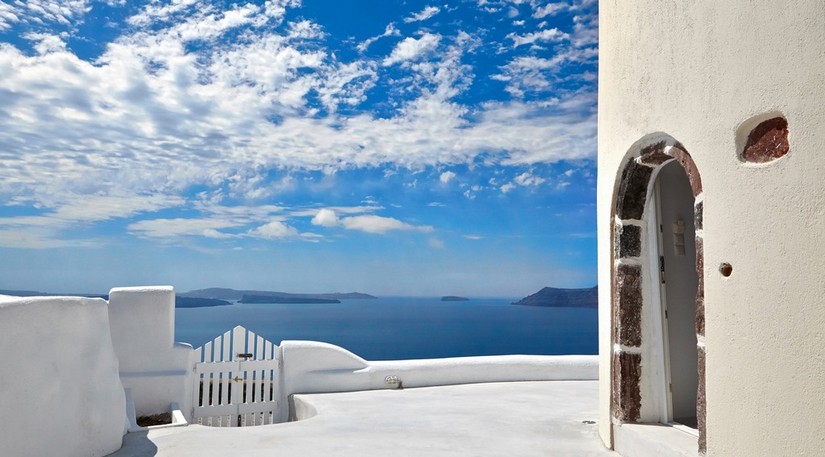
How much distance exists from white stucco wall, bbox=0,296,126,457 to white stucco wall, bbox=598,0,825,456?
425 centimetres

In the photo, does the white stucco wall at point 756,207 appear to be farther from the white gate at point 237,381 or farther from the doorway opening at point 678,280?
the white gate at point 237,381

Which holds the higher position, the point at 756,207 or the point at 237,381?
the point at 756,207

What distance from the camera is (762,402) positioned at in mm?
3359

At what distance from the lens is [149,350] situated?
7754mm

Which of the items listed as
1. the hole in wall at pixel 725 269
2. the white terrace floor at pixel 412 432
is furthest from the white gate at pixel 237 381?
the hole in wall at pixel 725 269

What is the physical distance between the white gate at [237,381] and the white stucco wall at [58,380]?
8.62 ft

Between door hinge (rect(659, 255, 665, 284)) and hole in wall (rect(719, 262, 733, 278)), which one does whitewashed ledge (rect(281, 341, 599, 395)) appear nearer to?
door hinge (rect(659, 255, 665, 284))

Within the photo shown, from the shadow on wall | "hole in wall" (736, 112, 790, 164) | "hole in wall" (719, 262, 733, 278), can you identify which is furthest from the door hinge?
the shadow on wall

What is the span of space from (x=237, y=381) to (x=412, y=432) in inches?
123

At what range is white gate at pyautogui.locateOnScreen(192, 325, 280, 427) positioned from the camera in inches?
316

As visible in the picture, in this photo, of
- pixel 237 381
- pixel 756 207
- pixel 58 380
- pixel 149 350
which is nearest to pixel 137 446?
pixel 58 380

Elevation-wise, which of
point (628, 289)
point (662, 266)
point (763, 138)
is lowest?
point (628, 289)

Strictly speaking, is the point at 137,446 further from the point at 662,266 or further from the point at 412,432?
the point at 662,266

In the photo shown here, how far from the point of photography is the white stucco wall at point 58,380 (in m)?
4.07
